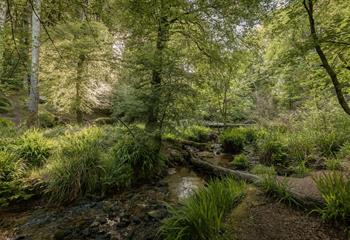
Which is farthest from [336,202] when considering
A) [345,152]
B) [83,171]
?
[83,171]

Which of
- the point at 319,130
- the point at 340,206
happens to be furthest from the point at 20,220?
the point at 319,130

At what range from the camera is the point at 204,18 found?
21.0 ft

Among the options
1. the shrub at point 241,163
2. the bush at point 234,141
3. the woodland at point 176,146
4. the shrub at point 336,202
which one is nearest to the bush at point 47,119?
the woodland at point 176,146

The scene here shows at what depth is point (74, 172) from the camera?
5.03 m

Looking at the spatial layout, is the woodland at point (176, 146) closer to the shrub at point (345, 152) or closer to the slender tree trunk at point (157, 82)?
the slender tree trunk at point (157, 82)

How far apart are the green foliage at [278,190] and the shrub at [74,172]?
3626 mm

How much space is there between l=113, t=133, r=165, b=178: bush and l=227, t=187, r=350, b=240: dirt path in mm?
3038

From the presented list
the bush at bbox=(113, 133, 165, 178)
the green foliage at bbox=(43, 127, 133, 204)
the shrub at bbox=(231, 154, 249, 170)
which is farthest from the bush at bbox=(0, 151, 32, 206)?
the shrub at bbox=(231, 154, 249, 170)

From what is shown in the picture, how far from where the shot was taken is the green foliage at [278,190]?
3512mm

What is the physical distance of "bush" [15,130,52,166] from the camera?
574 cm

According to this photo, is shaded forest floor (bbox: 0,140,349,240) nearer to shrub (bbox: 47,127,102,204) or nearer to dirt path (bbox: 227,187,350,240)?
dirt path (bbox: 227,187,350,240)

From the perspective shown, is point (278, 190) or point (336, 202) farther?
point (278, 190)

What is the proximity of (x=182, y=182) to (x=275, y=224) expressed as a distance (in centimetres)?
334

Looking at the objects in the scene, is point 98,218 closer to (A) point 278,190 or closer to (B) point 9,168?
(B) point 9,168
